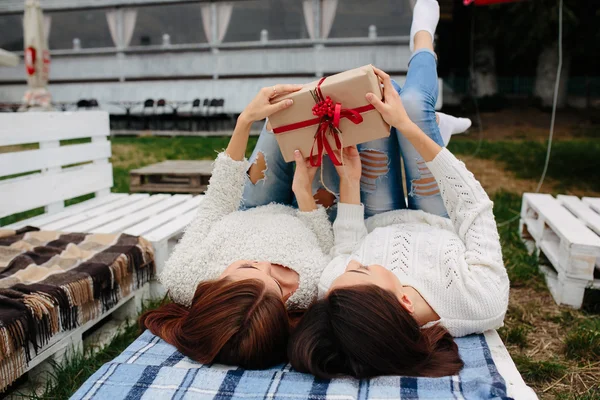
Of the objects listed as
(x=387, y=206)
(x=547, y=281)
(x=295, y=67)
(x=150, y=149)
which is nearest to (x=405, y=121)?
(x=387, y=206)

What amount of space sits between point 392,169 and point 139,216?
5.38 ft

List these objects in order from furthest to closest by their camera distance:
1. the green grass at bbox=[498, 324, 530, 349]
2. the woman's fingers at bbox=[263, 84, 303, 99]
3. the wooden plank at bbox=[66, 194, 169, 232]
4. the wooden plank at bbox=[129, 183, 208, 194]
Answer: the wooden plank at bbox=[129, 183, 208, 194] → the wooden plank at bbox=[66, 194, 169, 232] → the green grass at bbox=[498, 324, 530, 349] → the woman's fingers at bbox=[263, 84, 303, 99]

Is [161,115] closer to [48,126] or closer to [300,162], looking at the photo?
[48,126]

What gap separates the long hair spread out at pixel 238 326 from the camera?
1465mm

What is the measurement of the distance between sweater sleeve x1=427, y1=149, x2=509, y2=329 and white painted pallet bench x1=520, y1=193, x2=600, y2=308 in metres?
1.06

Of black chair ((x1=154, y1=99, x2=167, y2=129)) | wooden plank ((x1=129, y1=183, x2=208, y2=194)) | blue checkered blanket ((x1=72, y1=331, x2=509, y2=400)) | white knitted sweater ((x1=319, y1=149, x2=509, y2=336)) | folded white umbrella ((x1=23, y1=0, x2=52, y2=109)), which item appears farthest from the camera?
black chair ((x1=154, y1=99, x2=167, y2=129))

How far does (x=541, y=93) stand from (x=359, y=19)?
18.0 ft

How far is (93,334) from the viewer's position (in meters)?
2.43

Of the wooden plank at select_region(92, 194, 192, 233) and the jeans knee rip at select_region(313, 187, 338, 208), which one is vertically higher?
the jeans knee rip at select_region(313, 187, 338, 208)

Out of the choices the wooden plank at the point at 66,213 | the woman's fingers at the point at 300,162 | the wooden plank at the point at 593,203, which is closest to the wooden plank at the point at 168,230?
the wooden plank at the point at 66,213

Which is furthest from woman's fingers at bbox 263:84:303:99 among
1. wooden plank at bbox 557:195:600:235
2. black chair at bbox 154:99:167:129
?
black chair at bbox 154:99:167:129

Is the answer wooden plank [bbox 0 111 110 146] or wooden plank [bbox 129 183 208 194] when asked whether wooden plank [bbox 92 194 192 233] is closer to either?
wooden plank [bbox 0 111 110 146]

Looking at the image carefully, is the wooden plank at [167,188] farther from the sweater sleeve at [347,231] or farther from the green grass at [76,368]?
the sweater sleeve at [347,231]

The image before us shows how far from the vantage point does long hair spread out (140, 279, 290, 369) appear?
146 centimetres
